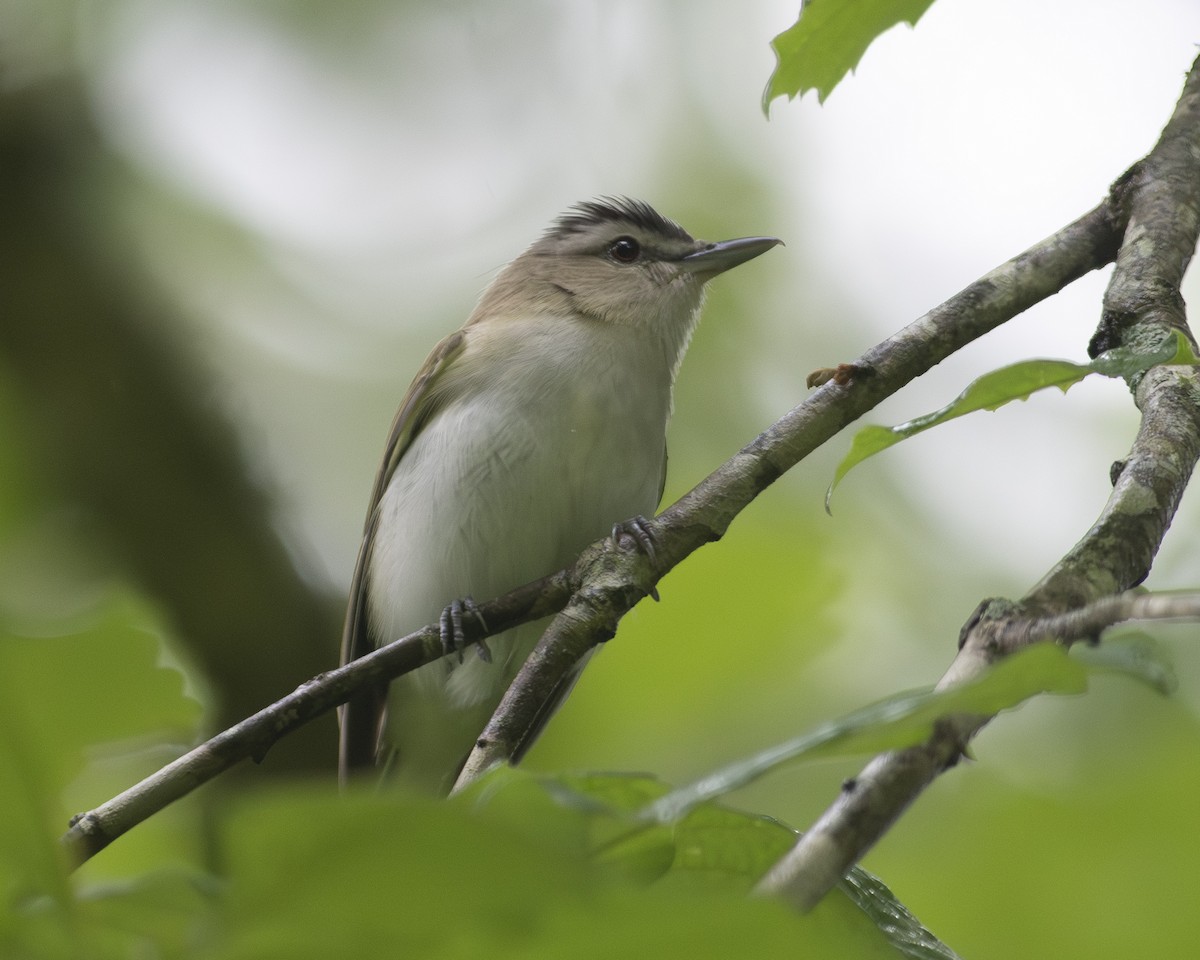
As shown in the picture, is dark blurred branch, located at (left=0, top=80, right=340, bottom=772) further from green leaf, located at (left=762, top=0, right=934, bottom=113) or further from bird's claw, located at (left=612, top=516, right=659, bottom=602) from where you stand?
green leaf, located at (left=762, top=0, right=934, bottom=113)

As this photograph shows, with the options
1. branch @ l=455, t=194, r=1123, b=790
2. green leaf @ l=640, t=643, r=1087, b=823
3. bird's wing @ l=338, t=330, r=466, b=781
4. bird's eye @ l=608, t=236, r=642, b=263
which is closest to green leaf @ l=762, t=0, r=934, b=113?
branch @ l=455, t=194, r=1123, b=790

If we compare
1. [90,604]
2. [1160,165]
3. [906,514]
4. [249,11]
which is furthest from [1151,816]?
[249,11]

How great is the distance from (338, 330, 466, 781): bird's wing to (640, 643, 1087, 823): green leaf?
3882mm

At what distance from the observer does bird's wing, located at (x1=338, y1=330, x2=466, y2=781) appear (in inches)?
196

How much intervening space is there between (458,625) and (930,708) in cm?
272

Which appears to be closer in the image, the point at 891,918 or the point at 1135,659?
the point at 1135,659

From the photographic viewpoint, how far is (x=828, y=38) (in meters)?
2.20

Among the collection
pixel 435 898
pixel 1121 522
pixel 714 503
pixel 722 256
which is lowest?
pixel 435 898

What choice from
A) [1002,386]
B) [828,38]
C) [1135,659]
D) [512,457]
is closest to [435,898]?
[1135,659]

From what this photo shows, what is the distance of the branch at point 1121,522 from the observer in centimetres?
133

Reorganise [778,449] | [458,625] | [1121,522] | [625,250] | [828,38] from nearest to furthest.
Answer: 1. [1121,522]
2. [828,38]
3. [778,449]
4. [458,625]
5. [625,250]

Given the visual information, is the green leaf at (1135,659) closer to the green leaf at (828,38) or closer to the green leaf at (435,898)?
the green leaf at (435,898)

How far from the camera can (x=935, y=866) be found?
4.48m

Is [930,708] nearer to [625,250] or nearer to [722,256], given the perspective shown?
[722,256]
